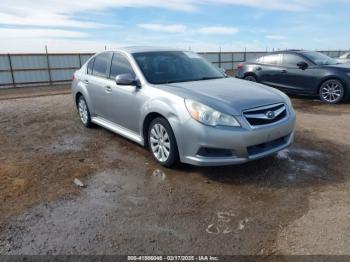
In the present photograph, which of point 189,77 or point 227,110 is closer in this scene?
point 227,110

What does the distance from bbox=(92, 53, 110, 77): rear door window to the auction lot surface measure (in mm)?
1328

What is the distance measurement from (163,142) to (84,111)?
3.00 m

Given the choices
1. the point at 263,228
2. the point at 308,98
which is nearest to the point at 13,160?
the point at 263,228

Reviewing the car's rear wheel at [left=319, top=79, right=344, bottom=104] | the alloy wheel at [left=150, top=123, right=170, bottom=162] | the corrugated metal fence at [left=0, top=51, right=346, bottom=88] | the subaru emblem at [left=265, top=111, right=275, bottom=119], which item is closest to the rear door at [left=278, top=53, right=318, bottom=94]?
the car's rear wheel at [left=319, top=79, right=344, bottom=104]

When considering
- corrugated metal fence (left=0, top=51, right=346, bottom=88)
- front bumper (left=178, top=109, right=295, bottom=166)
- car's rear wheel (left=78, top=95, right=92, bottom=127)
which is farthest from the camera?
corrugated metal fence (left=0, top=51, right=346, bottom=88)

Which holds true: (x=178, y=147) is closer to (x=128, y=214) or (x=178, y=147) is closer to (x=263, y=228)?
(x=128, y=214)

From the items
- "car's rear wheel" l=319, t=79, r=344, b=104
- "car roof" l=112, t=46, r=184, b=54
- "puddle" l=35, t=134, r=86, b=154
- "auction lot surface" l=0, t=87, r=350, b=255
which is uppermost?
"car roof" l=112, t=46, r=184, b=54

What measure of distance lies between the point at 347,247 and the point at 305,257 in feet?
1.36

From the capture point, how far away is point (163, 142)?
4.51 meters

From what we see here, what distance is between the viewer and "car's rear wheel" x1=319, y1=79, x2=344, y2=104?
920 centimetres

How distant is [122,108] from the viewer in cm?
531

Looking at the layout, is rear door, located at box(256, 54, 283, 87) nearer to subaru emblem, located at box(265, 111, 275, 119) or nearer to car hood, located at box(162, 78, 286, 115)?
car hood, located at box(162, 78, 286, 115)

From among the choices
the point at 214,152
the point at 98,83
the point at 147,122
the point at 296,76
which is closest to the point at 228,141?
the point at 214,152

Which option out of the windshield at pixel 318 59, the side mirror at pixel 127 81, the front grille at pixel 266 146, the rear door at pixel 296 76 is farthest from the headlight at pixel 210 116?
the windshield at pixel 318 59
